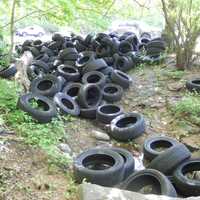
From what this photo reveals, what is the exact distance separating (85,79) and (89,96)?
1.77 feet

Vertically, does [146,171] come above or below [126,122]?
above

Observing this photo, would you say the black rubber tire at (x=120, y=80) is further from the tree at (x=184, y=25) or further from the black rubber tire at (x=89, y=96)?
the tree at (x=184, y=25)

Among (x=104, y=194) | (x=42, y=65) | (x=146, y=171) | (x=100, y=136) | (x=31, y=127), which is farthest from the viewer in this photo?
(x=42, y=65)

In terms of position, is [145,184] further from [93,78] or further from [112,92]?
[93,78]

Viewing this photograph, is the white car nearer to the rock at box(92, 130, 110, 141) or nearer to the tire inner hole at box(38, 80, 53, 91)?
the tire inner hole at box(38, 80, 53, 91)

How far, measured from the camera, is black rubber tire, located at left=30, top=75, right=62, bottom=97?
7.43 meters

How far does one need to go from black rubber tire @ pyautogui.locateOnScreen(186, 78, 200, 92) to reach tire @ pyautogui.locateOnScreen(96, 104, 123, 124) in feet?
5.66

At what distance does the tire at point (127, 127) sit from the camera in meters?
6.34

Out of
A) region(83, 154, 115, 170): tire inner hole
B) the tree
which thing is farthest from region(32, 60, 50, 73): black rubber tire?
region(83, 154, 115, 170): tire inner hole

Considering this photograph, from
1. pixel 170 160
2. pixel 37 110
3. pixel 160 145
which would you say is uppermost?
pixel 170 160

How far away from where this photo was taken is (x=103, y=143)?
6.45 meters

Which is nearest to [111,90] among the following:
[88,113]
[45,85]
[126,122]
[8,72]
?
[88,113]

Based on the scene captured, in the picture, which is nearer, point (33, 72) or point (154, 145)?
point (154, 145)

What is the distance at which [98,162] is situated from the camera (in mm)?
5289
